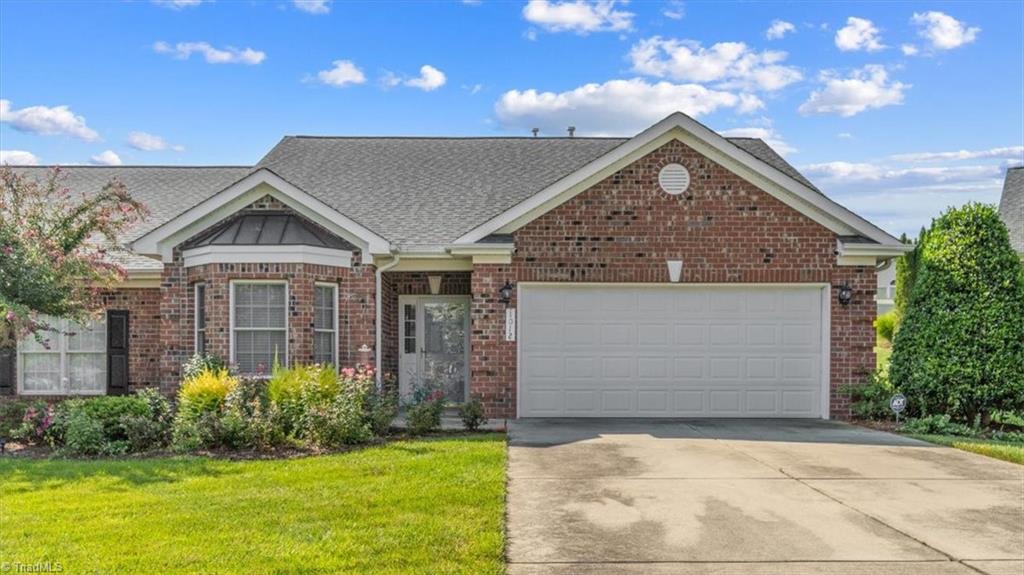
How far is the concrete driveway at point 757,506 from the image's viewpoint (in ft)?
19.1

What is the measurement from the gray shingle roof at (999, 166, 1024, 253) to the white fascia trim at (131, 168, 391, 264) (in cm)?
1431

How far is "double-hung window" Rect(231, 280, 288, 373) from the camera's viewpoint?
12.5 metres

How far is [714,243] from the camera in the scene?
43.5ft

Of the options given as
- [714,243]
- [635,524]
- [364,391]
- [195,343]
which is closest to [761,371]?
[714,243]

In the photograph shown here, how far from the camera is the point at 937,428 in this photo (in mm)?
12406

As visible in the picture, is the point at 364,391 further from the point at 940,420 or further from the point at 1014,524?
the point at 940,420

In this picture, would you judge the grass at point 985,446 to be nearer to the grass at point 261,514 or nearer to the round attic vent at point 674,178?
the round attic vent at point 674,178

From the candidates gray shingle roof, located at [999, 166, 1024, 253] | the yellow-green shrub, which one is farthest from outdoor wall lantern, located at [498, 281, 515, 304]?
gray shingle roof, located at [999, 166, 1024, 253]

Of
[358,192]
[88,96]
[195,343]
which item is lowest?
[195,343]

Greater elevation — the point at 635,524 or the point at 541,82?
the point at 541,82

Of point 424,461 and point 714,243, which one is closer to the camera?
point 424,461

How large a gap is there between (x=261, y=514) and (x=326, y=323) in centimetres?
645

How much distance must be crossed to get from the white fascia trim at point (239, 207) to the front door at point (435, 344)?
218 centimetres

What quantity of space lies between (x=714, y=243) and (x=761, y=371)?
2303 millimetres
